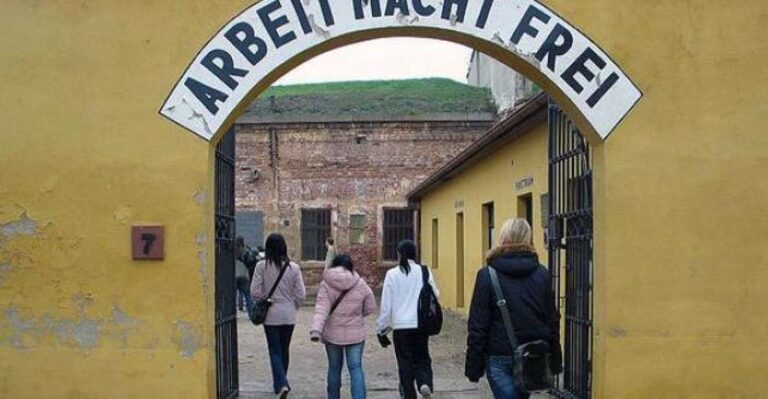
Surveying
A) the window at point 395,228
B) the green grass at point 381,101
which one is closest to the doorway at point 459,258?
the window at point 395,228

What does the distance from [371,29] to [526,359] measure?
2.69m

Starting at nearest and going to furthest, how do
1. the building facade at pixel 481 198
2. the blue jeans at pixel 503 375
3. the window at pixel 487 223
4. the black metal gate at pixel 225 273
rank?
the blue jeans at pixel 503 375
the black metal gate at pixel 225 273
the building facade at pixel 481 198
the window at pixel 487 223

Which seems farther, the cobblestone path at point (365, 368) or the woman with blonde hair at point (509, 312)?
the cobblestone path at point (365, 368)

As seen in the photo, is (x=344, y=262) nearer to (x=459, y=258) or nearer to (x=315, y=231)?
(x=459, y=258)

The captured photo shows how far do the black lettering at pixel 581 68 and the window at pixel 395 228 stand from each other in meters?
20.4

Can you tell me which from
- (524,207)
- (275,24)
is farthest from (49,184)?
(524,207)

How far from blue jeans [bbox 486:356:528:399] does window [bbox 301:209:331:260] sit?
21.4 metres

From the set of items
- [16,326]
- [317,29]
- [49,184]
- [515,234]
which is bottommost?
[16,326]

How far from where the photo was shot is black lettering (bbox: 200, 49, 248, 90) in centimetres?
645

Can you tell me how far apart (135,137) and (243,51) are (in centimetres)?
102

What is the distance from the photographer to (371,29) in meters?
6.54

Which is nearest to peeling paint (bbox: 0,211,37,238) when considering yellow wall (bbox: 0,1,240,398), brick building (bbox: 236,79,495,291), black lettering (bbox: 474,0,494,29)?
yellow wall (bbox: 0,1,240,398)

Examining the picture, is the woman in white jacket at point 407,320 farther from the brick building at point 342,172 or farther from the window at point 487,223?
the brick building at point 342,172

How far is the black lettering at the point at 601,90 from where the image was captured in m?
6.51
